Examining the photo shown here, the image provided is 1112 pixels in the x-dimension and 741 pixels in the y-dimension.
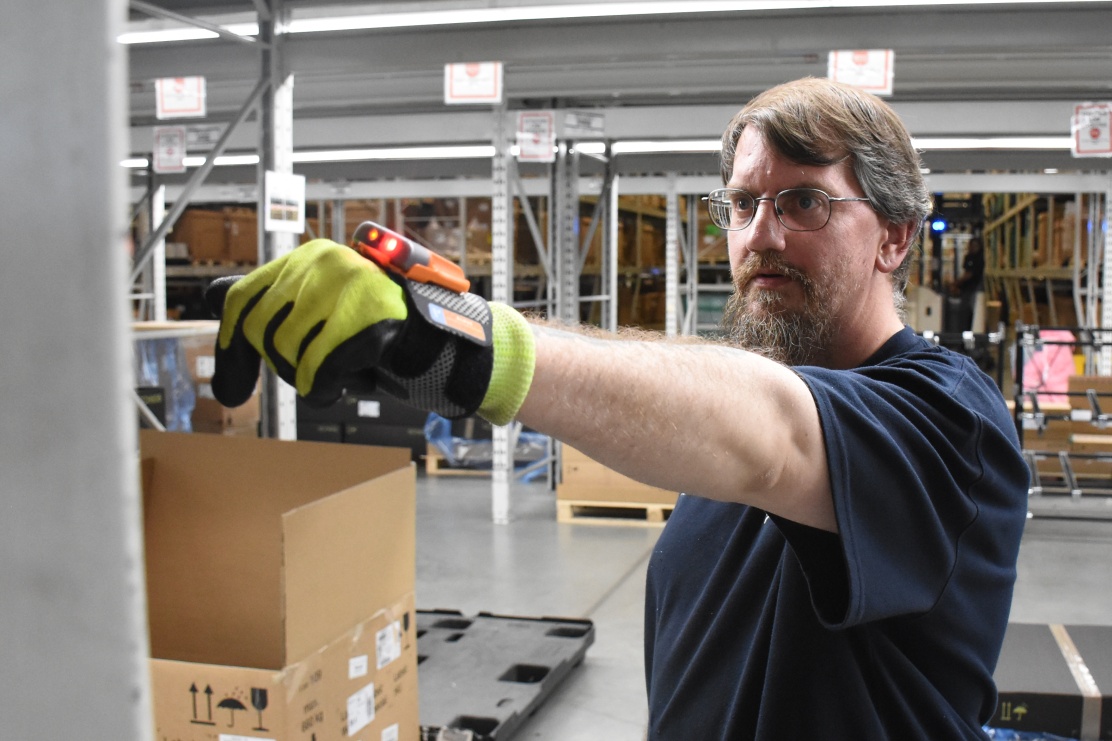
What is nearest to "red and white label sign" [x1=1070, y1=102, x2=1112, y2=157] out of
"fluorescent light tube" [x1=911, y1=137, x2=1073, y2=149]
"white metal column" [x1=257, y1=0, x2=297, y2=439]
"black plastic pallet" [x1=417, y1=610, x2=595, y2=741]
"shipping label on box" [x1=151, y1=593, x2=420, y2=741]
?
"fluorescent light tube" [x1=911, y1=137, x2=1073, y2=149]

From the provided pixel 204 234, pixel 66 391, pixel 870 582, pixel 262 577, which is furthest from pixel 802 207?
pixel 204 234

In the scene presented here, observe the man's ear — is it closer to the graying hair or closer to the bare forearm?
the graying hair

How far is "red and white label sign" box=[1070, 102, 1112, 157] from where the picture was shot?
7.12m

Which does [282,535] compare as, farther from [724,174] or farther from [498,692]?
[498,692]

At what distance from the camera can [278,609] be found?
2.29 m

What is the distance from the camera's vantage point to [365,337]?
86 cm

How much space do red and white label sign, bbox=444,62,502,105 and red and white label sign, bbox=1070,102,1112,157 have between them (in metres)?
4.34

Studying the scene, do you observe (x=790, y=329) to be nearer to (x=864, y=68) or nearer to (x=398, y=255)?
(x=398, y=255)

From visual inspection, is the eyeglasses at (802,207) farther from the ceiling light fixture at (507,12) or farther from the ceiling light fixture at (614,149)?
the ceiling light fixture at (614,149)

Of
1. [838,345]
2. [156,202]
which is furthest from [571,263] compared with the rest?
[838,345]

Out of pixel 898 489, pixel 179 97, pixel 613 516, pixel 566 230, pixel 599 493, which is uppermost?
pixel 179 97

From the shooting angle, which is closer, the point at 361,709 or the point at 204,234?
the point at 361,709

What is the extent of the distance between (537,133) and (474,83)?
1722 mm

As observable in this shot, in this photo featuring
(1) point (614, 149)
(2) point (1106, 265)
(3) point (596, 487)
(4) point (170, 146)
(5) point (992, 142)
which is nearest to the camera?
(3) point (596, 487)
